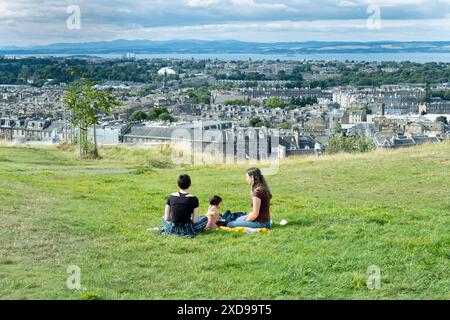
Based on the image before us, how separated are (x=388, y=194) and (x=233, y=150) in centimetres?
2037

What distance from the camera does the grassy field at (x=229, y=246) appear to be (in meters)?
6.87

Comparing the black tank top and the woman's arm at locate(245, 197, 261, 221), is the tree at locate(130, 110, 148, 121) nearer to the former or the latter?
the woman's arm at locate(245, 197, 261, 221)

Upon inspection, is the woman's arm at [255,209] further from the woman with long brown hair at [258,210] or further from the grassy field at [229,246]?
the grassy field at [229,246]

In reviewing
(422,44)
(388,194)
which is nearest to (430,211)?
(388,194)

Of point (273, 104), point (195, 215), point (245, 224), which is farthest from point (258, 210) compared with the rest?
point (273, 104)

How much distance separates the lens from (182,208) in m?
9.22

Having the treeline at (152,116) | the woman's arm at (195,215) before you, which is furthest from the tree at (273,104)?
the woman's arm at (195,215)

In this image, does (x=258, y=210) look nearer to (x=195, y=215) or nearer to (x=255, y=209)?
(x=255, y=209)

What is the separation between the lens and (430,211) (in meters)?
11.3

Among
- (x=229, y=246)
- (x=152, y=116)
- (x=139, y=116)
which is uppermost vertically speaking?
(x=229, y=246)

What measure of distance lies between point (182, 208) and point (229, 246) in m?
0.92

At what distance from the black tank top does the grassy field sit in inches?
13.9

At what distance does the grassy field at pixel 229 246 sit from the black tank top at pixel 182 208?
35 centimetres

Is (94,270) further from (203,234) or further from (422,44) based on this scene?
(422,44)
